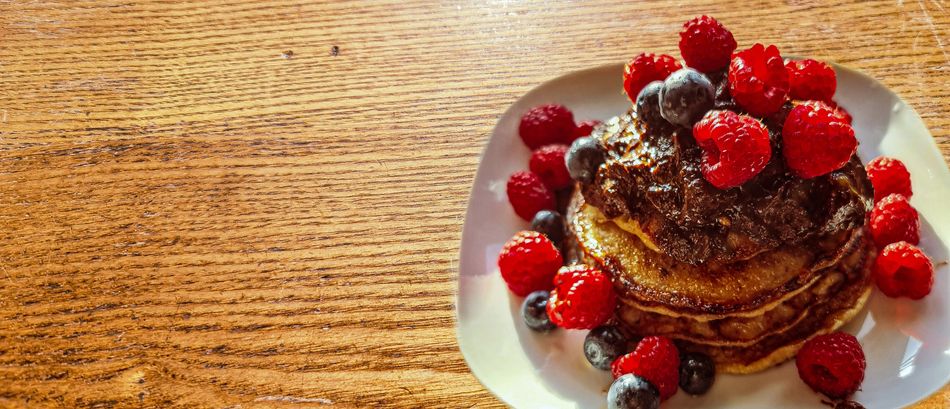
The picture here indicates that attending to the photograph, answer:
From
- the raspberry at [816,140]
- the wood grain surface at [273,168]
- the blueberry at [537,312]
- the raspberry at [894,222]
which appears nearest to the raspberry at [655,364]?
the blueberry at [537,312]

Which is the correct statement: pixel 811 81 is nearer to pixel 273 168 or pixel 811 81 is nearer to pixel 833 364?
pixel 833 364

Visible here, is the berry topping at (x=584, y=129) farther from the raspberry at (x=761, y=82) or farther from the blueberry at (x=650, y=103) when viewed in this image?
the raspberry at (x=761, y=82)

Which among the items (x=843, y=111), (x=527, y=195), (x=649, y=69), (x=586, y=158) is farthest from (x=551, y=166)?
(x=843, y=111)

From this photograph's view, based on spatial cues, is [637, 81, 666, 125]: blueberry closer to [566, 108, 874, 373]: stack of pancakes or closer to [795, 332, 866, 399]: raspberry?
[566, 108, 874, 373]: stack of pancakes

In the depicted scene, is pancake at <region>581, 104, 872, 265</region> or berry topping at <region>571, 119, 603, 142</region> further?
berry topping at <region>571, 119, 603, 142</region>

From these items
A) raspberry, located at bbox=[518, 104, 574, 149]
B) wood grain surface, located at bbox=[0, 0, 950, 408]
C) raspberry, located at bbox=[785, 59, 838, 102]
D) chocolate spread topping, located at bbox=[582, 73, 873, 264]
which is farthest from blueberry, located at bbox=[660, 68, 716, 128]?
wood grain surface, located at bbox=[0, 0, 950, 408]
